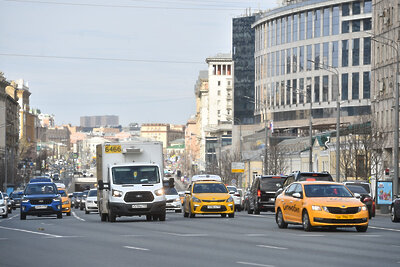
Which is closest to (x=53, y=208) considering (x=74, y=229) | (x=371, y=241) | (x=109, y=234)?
(x=74, y=229)

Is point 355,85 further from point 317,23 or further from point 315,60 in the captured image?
point 317,23

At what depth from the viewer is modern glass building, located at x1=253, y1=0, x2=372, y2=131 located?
113 m

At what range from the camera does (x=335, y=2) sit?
114812 millimetres

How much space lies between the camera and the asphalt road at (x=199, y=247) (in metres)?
17.3

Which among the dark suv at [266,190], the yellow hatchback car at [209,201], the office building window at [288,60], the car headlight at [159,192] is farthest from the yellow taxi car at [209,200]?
the office building window at [288,60]

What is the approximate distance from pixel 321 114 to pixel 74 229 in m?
91.4

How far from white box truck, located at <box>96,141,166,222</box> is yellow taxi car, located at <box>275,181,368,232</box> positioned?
7.24 metres

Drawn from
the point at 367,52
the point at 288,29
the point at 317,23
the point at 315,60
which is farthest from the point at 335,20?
the point at 288,29

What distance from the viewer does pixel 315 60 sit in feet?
391

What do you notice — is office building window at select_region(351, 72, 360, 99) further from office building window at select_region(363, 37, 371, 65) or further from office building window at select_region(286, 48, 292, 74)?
office building window at select_region(286, 48, 292, 74)

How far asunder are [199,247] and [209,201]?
17694mm

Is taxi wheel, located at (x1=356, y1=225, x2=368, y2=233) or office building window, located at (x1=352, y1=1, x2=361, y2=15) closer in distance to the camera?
taxi wheel, located at (x1=356, y1=225, x2=368, y2=233)

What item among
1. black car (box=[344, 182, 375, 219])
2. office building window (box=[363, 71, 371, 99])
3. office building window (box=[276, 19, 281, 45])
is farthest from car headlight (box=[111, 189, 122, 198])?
office building window (box=[276, 19, 281, 45])

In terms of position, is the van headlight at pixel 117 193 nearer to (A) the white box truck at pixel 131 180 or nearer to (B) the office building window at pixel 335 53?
(A) the white box truck at pixel 131 180
